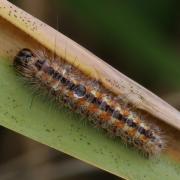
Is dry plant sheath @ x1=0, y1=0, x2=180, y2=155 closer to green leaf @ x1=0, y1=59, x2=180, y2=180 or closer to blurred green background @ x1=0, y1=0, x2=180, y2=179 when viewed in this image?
green leaf @ x1=0, y1=59, x2=180, y2=180

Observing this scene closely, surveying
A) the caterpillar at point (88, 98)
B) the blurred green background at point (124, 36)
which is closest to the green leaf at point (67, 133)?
the caterpillar at point (88, 98)

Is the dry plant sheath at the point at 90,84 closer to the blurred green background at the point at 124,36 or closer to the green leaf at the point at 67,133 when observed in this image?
the green leaf at the point at 67,133

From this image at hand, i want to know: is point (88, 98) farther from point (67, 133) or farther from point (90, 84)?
point (67, 133)

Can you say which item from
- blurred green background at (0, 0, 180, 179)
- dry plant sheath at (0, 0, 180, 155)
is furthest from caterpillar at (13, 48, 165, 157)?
blurred green background at (0, 0, 180, 179)

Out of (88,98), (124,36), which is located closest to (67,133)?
(88,98)

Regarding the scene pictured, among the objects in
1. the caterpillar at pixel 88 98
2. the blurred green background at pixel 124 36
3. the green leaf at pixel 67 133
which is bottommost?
the green leaf at pixel 67 133
